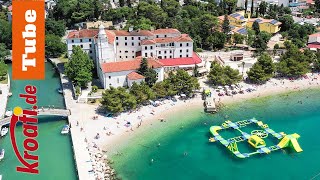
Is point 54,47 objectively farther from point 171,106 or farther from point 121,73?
point 171,106

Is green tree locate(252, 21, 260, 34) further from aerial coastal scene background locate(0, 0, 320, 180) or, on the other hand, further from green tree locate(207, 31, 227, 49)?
green tree locate(207, 31, 227, 49)

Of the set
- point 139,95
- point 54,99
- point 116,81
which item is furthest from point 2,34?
point 139,95

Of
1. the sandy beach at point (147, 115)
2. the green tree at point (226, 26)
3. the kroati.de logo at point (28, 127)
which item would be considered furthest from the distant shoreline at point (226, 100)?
the kroati.de logo at point (28, 127)

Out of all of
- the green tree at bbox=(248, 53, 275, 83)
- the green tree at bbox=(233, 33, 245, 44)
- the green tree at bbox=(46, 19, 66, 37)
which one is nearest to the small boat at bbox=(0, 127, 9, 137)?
the green tree at bbox=(248, 53, 275, 83)

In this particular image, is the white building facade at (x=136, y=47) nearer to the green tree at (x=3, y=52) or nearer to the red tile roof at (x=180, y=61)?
the red tile roof at (x=180, y=61)

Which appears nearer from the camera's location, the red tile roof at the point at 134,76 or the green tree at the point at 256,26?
the red tile roof at the point at 134,76
